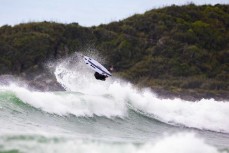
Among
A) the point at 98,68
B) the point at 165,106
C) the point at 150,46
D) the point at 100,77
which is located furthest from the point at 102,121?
the point at 150,46

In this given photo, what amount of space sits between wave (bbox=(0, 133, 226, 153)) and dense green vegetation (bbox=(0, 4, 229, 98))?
4206 cm

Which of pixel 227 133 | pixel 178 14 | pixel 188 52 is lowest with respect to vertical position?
pixel 227 133

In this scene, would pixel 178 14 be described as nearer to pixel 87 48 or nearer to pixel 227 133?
pixel 87 48

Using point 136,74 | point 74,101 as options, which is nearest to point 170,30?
point 136,74

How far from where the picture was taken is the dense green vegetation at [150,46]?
2461 inches

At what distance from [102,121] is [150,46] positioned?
51.2m

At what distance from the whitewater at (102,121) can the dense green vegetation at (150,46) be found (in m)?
28.1

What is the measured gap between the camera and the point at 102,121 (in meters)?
20.8

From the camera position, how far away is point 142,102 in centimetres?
2761

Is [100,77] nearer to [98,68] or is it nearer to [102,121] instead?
[98,68]

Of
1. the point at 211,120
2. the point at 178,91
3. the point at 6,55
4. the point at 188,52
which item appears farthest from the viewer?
the point at 188,52

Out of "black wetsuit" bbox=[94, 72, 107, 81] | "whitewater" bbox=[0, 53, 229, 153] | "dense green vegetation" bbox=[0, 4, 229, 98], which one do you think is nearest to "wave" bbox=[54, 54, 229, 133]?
"whitewater" bbox=[0, 53, 229, 153]

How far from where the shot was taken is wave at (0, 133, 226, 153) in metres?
12.9

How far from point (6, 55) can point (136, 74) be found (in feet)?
51.1
